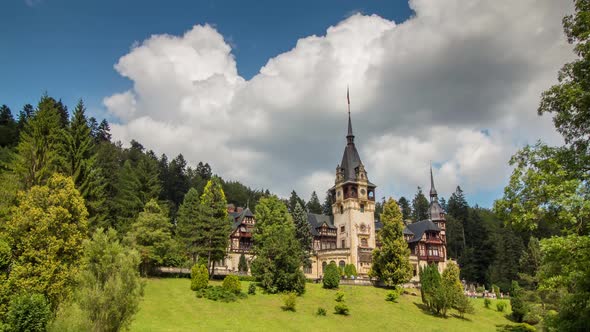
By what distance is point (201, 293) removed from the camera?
135 feet

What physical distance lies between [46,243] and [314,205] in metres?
96.8

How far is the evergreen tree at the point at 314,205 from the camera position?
120m

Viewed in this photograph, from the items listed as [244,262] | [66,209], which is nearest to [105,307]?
[66,209]

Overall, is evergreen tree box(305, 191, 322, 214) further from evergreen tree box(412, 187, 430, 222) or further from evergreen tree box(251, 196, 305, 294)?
evergreen tree box(251, 196, 305, 294)

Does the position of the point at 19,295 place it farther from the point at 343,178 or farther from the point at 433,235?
the point at 433,235

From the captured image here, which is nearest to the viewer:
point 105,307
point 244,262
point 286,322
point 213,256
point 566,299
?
point 566,299

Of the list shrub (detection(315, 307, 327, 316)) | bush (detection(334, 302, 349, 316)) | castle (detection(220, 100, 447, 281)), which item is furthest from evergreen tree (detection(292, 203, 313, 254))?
shrub (detection(315, 307, 327, 316))

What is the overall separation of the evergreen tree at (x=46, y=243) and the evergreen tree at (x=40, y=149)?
7298 mm

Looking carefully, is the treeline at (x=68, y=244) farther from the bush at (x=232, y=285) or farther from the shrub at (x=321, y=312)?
the shrub at (x=321, y=312)

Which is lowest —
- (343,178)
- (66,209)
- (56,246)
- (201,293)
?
(201,293)

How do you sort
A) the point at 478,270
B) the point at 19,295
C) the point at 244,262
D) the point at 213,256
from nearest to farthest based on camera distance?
the point at 19,295
the point at 213,256
the point at 244,262
the point at 478,270

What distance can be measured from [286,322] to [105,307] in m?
18.1

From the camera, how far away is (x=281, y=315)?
125 ft

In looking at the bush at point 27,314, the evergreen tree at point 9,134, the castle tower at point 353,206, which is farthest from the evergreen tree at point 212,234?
the evergreen tree at point 9,134
